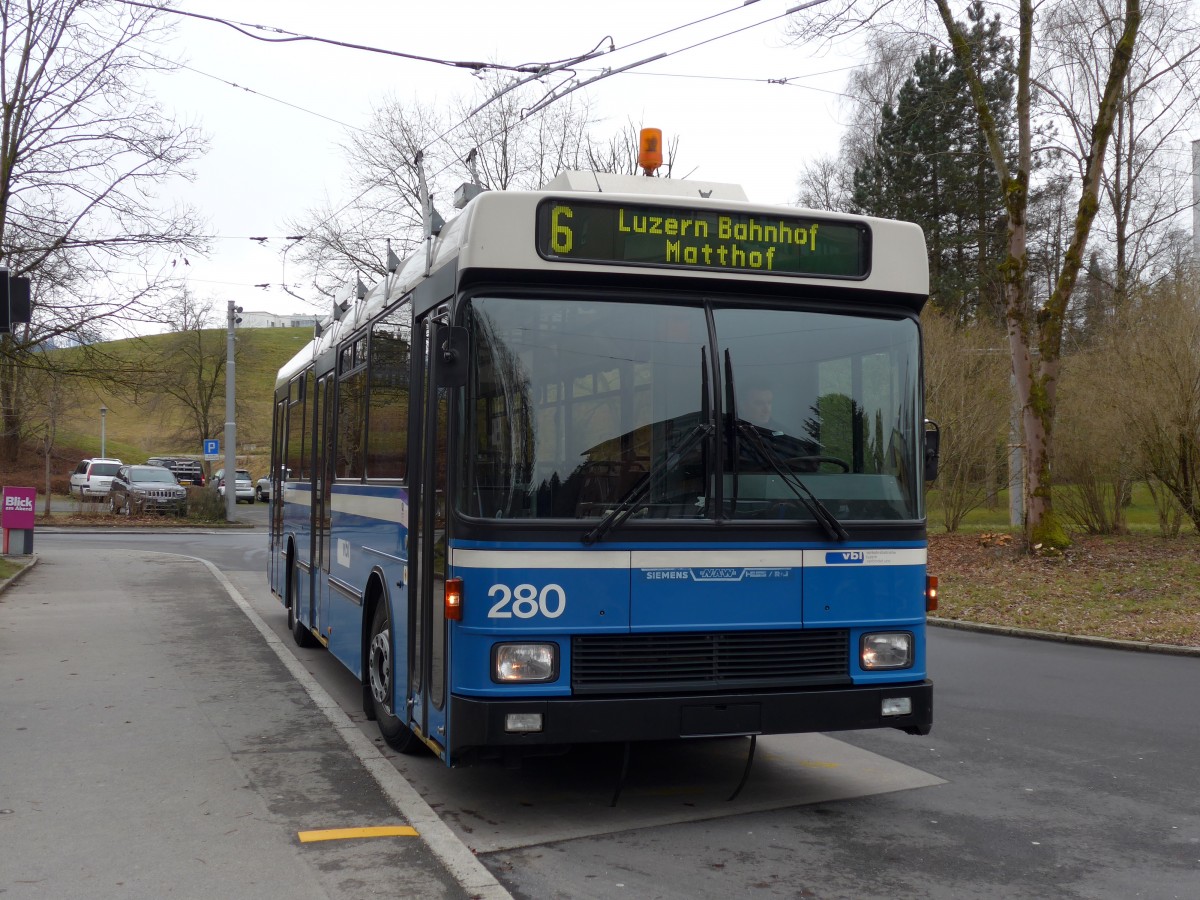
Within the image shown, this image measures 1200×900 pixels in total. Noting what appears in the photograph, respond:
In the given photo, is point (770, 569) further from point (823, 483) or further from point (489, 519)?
point (489, 519)

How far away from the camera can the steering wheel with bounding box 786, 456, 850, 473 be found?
6102 millimetres

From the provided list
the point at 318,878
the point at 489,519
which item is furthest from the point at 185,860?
the point at 489,519

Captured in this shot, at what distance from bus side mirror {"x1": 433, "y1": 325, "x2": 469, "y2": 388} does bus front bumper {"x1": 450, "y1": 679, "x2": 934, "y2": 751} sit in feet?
4.77

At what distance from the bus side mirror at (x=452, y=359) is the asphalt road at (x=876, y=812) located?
83.5 inches

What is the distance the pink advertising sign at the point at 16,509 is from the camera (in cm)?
2386

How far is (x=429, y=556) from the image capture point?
20.6ft

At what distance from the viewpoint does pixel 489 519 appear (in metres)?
5.75

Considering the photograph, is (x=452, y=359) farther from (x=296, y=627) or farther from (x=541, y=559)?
(x=296, y=627)

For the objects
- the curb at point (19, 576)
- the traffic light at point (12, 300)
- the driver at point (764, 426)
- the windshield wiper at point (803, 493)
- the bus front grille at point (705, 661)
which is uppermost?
the traffic light at point (12, 300)

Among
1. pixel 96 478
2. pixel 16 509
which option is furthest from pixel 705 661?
pixel 96 478

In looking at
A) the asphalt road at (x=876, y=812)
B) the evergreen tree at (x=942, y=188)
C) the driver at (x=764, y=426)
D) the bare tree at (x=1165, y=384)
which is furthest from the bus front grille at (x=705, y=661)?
the evergreen tree at (x=942, y=188)

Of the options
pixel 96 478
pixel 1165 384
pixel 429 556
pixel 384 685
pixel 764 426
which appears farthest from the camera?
pixel 96 478

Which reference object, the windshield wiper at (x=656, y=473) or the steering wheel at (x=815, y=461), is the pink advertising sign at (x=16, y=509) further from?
the steering wheel at (x=815, y=461)

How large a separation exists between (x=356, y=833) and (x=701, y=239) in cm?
329
